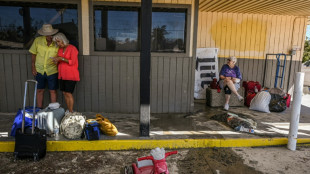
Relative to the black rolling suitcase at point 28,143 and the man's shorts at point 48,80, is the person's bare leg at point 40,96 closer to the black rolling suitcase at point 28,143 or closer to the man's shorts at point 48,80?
the man's shorts at point 48,80

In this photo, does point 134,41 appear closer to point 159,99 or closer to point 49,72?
point 159,99

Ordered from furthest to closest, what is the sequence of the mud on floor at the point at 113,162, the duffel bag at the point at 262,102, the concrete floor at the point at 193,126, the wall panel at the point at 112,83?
the duffel bag at the point at 262,102 → the wall panel at the point at 112,83 → the concrete floor at the point at 193,126 → the mud on floor at the point at 113,162

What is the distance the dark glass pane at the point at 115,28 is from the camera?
4.78 meters

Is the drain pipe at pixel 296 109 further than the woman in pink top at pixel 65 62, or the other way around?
the woman in pink top at pixel 65 62

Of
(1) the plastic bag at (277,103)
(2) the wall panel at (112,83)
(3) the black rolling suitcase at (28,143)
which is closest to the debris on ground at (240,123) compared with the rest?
(2) the wall panel at (112,83)

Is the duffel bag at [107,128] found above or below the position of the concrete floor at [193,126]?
above

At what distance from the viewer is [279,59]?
6953 millimetres

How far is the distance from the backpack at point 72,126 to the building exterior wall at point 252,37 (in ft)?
14.4

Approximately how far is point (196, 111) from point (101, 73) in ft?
7.77

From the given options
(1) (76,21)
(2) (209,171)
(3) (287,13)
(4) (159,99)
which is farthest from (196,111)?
(3) (287,13)

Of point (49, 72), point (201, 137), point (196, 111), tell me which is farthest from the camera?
point (196, 111)

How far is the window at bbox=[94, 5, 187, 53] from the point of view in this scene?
4.79m

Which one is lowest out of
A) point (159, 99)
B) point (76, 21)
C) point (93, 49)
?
point (159, 99)

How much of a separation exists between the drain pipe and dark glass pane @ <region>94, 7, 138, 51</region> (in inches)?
121
